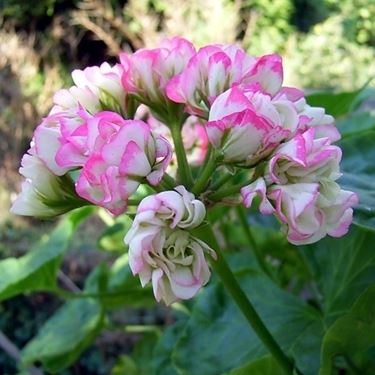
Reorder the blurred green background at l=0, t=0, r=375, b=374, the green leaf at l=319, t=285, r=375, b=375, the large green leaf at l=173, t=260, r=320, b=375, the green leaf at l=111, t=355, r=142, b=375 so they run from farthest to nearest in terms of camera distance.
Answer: the blurred green background at l=0, t=0, r=375, b=374 → the green leaf at l=111, t=355, r=142, b=375 → the large green leaf at l=173, t=260, r=320, b=375 → the green leaf at l=319, t=285, r=375, b=375

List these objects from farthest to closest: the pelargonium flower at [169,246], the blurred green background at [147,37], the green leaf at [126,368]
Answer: the blurred green background at [147,37] < the green leaf at [126,368] < the pelargonium flower at [169,246]

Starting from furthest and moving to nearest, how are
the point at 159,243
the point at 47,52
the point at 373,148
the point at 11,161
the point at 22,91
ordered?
the point at 47,52 → the point at 22,91 → the point at 11,161 → the point at 373,148 → the point at 159,243

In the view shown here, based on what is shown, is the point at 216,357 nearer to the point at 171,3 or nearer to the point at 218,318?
the point at 218,318

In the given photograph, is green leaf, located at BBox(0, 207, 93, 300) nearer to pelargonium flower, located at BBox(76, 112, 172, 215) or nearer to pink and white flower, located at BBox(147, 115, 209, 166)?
pink and white flower, located at BBox(147, 115, 209, 166)

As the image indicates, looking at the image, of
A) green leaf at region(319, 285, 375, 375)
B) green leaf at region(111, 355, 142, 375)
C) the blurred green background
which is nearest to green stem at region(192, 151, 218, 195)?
green leaf at region(319, 285, 375, 375)

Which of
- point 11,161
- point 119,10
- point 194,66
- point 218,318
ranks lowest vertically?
point 11,161

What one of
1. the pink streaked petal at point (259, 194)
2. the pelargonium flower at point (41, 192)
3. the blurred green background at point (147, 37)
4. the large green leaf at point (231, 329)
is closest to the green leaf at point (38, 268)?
the large green leaf at point (231, 329)

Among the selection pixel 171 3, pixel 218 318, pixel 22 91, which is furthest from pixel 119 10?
pixel 218 318

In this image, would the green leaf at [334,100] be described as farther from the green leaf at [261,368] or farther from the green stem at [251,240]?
the green leaf at [261,368]
